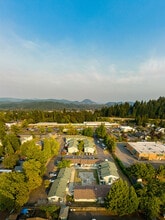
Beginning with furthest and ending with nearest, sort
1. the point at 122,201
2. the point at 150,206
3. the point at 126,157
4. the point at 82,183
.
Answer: the point at 126,157, the point at 82,183, the point at 122,201, the point at 150,206

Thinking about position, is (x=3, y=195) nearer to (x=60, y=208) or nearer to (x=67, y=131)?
(x=60, y=208)

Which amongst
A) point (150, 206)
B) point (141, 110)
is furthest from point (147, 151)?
point (141, 110)

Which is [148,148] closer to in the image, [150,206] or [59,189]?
[150,206]

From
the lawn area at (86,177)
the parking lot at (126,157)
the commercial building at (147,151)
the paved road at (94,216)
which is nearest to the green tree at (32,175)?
the paved road at (94,216)

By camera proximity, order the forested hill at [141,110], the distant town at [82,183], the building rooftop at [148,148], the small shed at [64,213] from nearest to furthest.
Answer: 1. the small shed at [64,213]
2. the distant town at [82,183]
3. the building rooftop at [148,148]
4. the forested hill at [141,110]

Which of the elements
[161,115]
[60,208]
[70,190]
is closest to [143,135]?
[161,115]

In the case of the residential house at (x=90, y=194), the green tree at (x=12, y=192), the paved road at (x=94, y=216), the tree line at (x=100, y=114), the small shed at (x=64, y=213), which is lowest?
the paved road at (x=94, y=216)

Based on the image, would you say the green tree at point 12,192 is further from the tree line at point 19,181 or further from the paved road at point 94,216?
the paved road at point 94,216

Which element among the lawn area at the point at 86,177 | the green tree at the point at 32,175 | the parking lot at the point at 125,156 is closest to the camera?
the green tree at the point at 32,175
